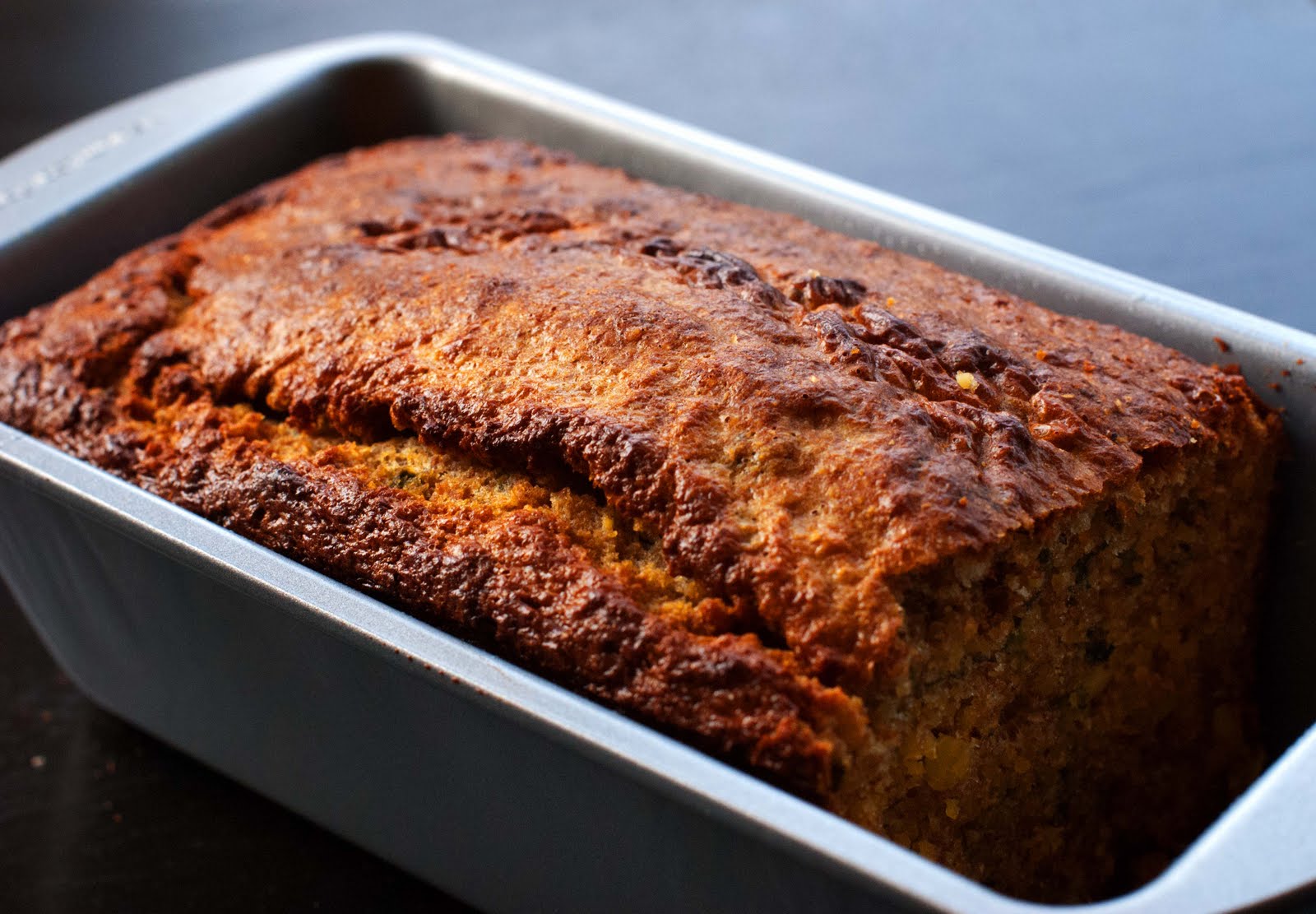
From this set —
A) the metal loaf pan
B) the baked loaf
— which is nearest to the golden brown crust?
the baked loaf

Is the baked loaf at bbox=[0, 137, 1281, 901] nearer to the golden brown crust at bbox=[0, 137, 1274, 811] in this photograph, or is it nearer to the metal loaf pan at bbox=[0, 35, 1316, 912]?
the golden brown crust at bbox=[0, 137, 1274, 811]

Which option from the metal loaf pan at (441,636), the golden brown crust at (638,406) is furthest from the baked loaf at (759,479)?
the metal loaf pan at (441,636)

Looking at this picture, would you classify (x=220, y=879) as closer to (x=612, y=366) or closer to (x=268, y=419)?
(x=268, y=419)

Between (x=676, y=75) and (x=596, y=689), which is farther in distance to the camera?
(x=676, y=75)

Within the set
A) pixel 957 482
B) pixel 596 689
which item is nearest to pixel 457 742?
pixel 596 689

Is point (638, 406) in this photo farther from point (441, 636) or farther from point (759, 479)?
point (441, 636)

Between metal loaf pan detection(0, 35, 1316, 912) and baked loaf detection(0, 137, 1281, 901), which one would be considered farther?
baked loaf detection(0, 137, 1281, 901)
